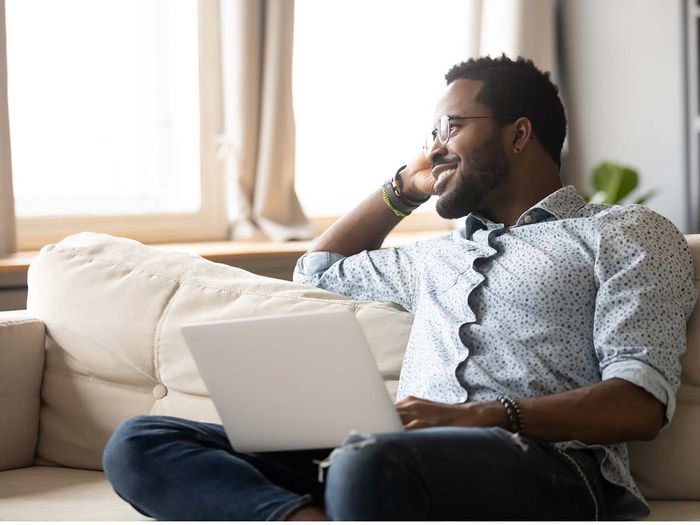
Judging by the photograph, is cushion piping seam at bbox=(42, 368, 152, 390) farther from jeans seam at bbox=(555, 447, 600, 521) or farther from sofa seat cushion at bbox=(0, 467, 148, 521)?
jeans seam at bbox=(555, 447, 600, 521)

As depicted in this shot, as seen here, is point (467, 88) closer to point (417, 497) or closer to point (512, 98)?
point (512, 98)

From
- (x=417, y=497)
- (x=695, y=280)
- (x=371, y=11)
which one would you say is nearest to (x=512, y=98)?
(x=695, y=280)

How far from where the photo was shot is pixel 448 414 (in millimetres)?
1529

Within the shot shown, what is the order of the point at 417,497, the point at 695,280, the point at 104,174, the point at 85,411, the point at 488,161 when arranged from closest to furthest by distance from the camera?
1. the point at 417,497
2. the point at 695,280
3. the point at 488,161
4. the point at 85,411
5. the point at 104,174

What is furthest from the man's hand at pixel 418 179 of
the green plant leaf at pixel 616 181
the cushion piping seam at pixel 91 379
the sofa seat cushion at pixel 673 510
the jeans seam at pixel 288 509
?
the green plant leaf at pixel 616 181

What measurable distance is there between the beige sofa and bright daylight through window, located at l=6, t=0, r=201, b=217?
1.01 metres

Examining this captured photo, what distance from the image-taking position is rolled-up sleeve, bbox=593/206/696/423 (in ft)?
5.16

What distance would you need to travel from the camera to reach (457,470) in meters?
1.37

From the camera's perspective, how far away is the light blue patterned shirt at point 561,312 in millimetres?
1604

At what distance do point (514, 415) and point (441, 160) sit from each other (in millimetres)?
654

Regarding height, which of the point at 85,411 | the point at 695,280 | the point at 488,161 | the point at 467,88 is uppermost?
the point at 467,88

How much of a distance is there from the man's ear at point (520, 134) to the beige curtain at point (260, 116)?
1.37 metres

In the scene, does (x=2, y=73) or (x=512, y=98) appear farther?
(x=2, y=73)

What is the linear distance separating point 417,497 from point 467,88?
3.14 ft
